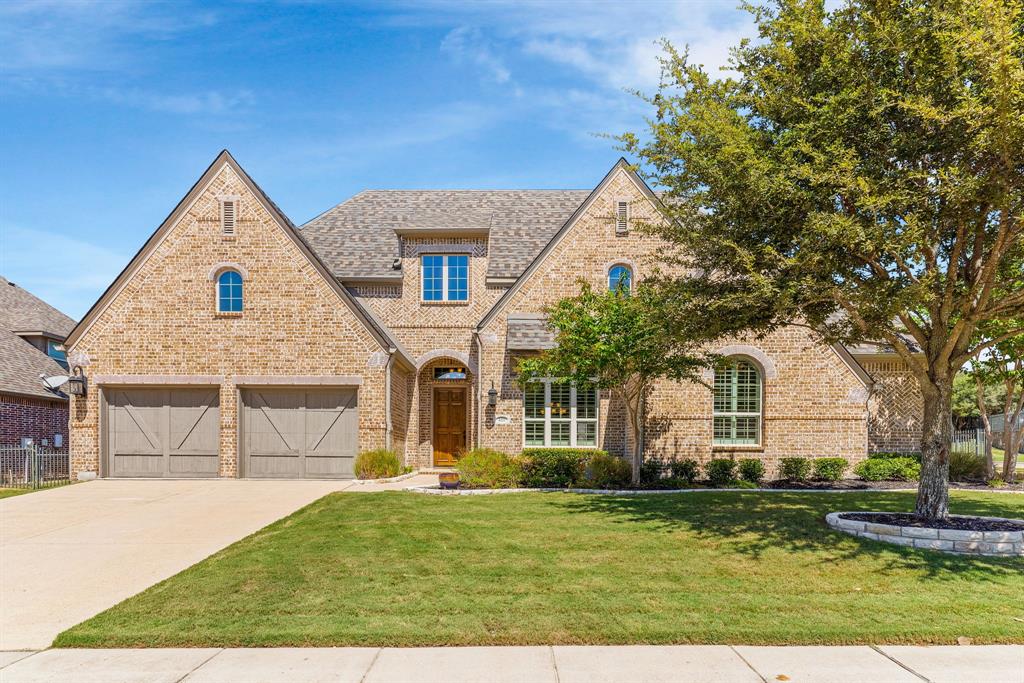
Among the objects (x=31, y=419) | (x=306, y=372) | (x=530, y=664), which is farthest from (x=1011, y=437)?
(x=31, y=419)

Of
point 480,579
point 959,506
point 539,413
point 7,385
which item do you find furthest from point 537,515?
point 7,385

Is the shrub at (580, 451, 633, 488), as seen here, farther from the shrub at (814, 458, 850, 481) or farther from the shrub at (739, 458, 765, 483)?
the shrub at (814, 458, 850, 481)

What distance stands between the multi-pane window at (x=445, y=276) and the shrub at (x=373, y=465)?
6262 mm

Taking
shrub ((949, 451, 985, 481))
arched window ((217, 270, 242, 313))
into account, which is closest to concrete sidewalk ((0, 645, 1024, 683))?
arched window ((217, 270, 242, 313))

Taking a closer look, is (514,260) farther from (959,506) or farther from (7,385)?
(7,385)

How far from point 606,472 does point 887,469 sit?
317 inches

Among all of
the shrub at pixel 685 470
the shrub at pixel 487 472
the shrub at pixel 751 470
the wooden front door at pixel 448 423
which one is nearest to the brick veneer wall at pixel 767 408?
the shrub at pixel 751 470

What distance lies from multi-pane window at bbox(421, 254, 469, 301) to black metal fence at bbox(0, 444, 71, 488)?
11.6 metres

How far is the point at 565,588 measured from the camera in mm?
7426

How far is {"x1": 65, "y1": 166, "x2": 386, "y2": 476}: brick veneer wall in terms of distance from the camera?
59.8 ft

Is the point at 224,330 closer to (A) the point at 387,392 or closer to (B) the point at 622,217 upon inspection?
(A) the point at 387,392

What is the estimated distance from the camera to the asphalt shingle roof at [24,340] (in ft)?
69.2

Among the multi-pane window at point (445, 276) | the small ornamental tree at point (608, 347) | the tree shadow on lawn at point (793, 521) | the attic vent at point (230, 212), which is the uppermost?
the attic vent at point (230, 212)

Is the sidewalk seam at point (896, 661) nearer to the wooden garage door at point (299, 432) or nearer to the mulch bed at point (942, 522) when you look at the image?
the mulch bed at point (942, 522)
